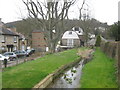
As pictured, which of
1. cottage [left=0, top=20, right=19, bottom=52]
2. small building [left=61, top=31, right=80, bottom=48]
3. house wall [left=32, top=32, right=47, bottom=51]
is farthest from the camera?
small building [left=61, top=31, right=80, bottom=48]

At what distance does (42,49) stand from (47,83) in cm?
4939

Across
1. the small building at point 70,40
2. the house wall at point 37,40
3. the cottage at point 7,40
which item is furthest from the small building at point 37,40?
the cottage at point 7,40

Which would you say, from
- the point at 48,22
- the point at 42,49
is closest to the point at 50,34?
the point at 48,22

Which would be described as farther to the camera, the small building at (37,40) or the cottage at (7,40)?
the small building at (37,40)

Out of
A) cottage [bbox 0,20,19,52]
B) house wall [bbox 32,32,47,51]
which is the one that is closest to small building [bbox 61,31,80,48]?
house wall [bbox 32,32,47,51]

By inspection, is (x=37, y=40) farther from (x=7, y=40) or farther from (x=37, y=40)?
(x=7, y=40)

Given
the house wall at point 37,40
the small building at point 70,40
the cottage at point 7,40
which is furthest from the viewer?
the small building at point 70,40

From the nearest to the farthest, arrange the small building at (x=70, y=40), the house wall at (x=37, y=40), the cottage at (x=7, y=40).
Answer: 1. the cottage at (x=7, y=40)
2. the house wall at (x=37, y=40)
3. the small building at (x=70, y=40)

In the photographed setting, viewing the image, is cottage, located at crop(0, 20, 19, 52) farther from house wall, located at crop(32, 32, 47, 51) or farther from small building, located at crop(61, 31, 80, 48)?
small building, located at crop(61, 31, 80, 48)

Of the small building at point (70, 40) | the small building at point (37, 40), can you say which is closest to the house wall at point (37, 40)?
the small building at point (37, 40)

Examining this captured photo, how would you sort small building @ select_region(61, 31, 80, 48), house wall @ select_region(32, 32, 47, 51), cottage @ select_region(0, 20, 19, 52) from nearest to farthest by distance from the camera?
cottage @ select_region(0, 20, 19, 52) < house wall @ select_region(32, 32, 47, 51) < small building @ select_region(61, 31, 80, 48)

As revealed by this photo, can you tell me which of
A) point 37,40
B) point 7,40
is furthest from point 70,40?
point 7,40

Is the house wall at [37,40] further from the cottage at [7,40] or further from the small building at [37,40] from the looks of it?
the cottage at [7,40]

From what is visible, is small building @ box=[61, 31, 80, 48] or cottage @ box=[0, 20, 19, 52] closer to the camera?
cottage @ box=[0, 20, 19, 52]
